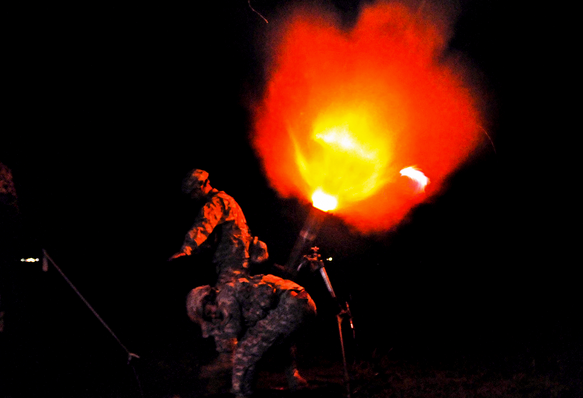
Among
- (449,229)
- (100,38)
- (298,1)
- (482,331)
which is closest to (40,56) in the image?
(100,38)

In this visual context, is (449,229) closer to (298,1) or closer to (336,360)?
(336,360)

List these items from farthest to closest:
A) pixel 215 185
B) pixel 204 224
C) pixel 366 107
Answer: pixel 215 185, pixel 366 107, pixel 204 224

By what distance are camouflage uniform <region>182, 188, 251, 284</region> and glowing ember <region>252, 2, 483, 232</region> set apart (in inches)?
56.2

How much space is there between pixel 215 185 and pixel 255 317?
3.21 metres

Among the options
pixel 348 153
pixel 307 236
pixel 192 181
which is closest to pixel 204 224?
pixel 192 181

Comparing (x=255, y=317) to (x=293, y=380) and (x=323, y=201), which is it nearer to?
(x=293, y=380)

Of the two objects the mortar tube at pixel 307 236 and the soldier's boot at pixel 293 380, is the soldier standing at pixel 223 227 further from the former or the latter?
the soldier's boot at pixel 293 380

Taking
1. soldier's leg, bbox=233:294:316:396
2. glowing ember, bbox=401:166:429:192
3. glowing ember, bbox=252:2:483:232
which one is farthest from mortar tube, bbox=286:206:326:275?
glowing ember, bbox=401:166:429:192

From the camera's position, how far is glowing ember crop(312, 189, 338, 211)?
5.14 metres

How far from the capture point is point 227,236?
17.5 feet

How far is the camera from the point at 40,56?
553 cm

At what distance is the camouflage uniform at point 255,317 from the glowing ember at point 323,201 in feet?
3.83

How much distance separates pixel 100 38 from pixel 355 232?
5200 mm

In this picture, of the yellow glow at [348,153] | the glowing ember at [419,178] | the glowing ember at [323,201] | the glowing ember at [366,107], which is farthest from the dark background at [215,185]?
the glowing ember at [323,201]
